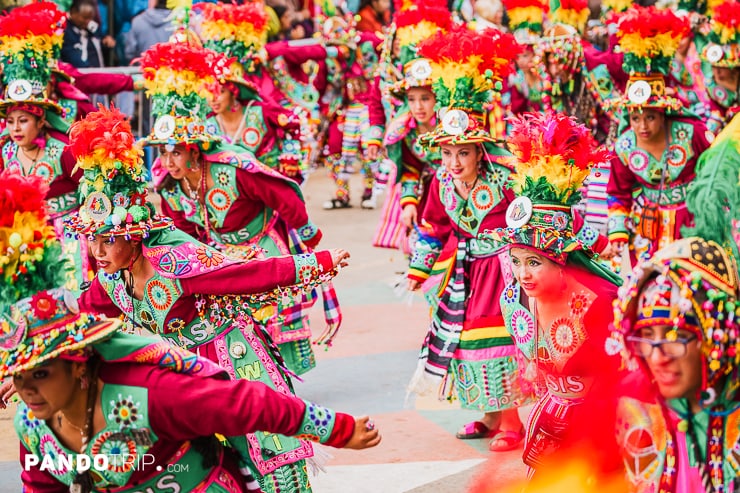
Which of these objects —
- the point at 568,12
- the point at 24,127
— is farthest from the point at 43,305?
the point at 568,12

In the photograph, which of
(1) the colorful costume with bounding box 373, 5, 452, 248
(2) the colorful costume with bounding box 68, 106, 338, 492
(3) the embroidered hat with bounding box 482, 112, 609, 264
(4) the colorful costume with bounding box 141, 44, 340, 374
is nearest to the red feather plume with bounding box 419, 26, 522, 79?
(1) the colorful costume with bounding box 373, 5, 452, 248

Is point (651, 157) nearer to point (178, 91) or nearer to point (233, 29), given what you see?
point (178, 91)

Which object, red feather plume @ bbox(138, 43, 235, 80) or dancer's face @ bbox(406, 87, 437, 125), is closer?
red feather plume @ bbox(138, 43, 235, 80)

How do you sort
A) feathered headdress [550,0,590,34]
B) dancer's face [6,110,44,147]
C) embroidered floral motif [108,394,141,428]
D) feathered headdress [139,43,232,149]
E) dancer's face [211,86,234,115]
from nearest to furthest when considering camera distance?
embroidered floral motif [108,394,141,428] → feathered headdress [139,43,232,149] → dancer's face [6,110,44,147] → dancer's face [211,86,234,115] → feathered headdress [550,0,590,34]

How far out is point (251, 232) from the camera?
22.0 ft

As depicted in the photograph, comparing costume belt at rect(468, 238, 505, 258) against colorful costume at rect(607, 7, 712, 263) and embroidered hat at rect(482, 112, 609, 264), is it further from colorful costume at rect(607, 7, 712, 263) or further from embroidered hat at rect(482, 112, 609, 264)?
colorful costume at rect(607, 7, 712, 263)

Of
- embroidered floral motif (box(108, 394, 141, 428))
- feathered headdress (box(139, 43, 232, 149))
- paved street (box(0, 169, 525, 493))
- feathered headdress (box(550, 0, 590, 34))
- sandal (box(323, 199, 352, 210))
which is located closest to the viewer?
embroidered floral motif (box(108, 394, 141, 428))

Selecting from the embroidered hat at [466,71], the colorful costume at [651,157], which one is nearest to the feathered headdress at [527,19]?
the colorful costume at [651,157]

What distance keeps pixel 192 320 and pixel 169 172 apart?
1896mm

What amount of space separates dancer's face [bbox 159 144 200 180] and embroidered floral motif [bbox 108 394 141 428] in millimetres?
3066

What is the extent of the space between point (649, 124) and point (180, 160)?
2.92 metres

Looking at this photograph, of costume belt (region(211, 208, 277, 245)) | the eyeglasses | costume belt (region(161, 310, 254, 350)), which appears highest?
the eyeglasses

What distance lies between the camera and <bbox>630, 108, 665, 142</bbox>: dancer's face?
24.5 ft

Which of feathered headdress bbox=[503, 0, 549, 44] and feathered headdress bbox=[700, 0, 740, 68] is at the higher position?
feathered headdress bbox=[700, 0, 740, 68]
